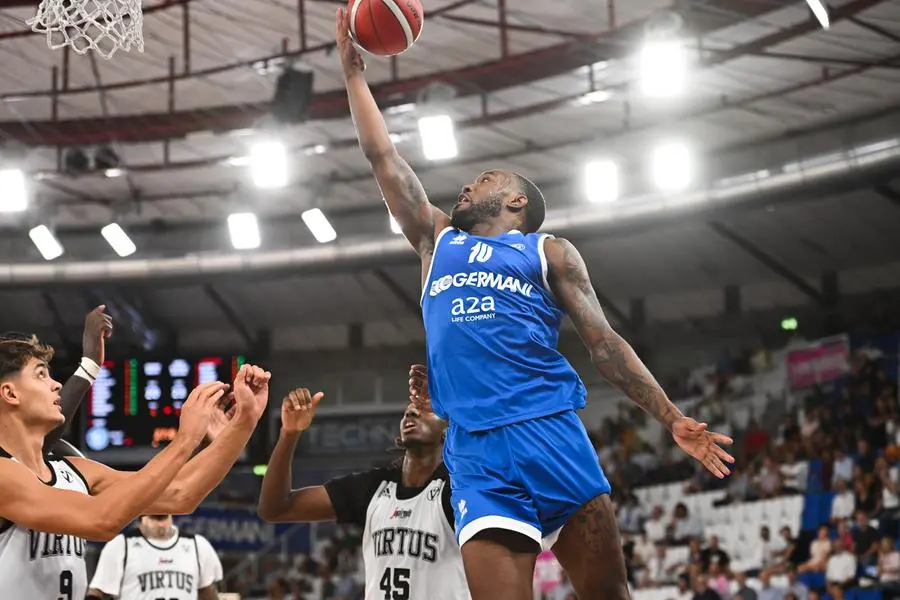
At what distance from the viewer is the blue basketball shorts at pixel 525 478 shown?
446 centimetres

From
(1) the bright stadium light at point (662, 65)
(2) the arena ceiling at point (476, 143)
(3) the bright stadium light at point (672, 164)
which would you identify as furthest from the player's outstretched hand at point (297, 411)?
(3) the bright stadium light at point (672, 164)

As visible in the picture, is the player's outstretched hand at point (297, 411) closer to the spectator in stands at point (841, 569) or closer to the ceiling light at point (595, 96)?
the spectator in stands at point (841, 569)

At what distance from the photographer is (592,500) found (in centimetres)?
458

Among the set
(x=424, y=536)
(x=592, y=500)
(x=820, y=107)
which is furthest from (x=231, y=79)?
(x=592, y=500)

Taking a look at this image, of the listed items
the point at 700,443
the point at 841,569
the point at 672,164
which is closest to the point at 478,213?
the point at 700,443

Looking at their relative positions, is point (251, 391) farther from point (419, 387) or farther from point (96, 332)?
point (96, 332)


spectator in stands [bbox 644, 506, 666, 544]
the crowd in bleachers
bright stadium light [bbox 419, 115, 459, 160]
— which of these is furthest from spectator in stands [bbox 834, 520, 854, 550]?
bright stadium light [bbox 419, 115, 459, 160]

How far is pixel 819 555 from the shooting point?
610 inches

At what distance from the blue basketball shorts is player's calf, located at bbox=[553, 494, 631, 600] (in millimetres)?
46

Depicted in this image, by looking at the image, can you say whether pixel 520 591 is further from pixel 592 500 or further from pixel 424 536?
pixel 424 536

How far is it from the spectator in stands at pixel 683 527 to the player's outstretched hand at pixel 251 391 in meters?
14.2

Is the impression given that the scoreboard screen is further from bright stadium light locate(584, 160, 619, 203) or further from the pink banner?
the pink banner

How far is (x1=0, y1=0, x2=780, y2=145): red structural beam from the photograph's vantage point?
14883 mm

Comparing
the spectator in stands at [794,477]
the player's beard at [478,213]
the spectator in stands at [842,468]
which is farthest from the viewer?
the spectator in stands at [794,477]
